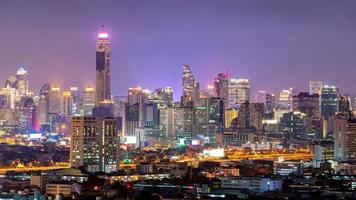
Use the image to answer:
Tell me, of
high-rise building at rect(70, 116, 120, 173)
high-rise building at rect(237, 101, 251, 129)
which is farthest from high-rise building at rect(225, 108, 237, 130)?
high-rise building at rect(70, 116, 120, 173)

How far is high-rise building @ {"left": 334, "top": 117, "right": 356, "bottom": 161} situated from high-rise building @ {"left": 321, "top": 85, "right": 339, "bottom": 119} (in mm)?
15819

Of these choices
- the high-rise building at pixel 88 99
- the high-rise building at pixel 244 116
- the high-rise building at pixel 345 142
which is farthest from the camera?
the high-rise building at pixel 88 99

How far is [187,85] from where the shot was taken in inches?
2488

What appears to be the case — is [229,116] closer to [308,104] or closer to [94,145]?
[308,104]

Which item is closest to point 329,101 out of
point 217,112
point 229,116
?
point 229,116

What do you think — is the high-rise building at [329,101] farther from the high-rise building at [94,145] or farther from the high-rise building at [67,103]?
the high-rise building at [94,145]

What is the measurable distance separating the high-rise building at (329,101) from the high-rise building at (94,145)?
80.8 feet

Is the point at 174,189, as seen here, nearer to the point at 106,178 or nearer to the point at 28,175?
the point at 106,178

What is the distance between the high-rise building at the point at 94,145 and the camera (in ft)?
127

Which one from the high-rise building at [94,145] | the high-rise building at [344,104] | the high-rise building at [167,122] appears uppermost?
the high-rise building at [344,104]

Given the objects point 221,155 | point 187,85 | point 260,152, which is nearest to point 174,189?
point 221,155

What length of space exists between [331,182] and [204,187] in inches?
195

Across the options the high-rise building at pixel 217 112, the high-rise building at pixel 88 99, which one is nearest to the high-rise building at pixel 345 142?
the high-rise building at pixel 217 112

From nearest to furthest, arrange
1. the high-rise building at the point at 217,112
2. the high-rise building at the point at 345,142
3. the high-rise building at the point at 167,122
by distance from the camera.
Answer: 1. the high-rise building at the point at 345,142
2. the high-rise building at the point at 167,122
3. the high-rise building at the point at 217,112
